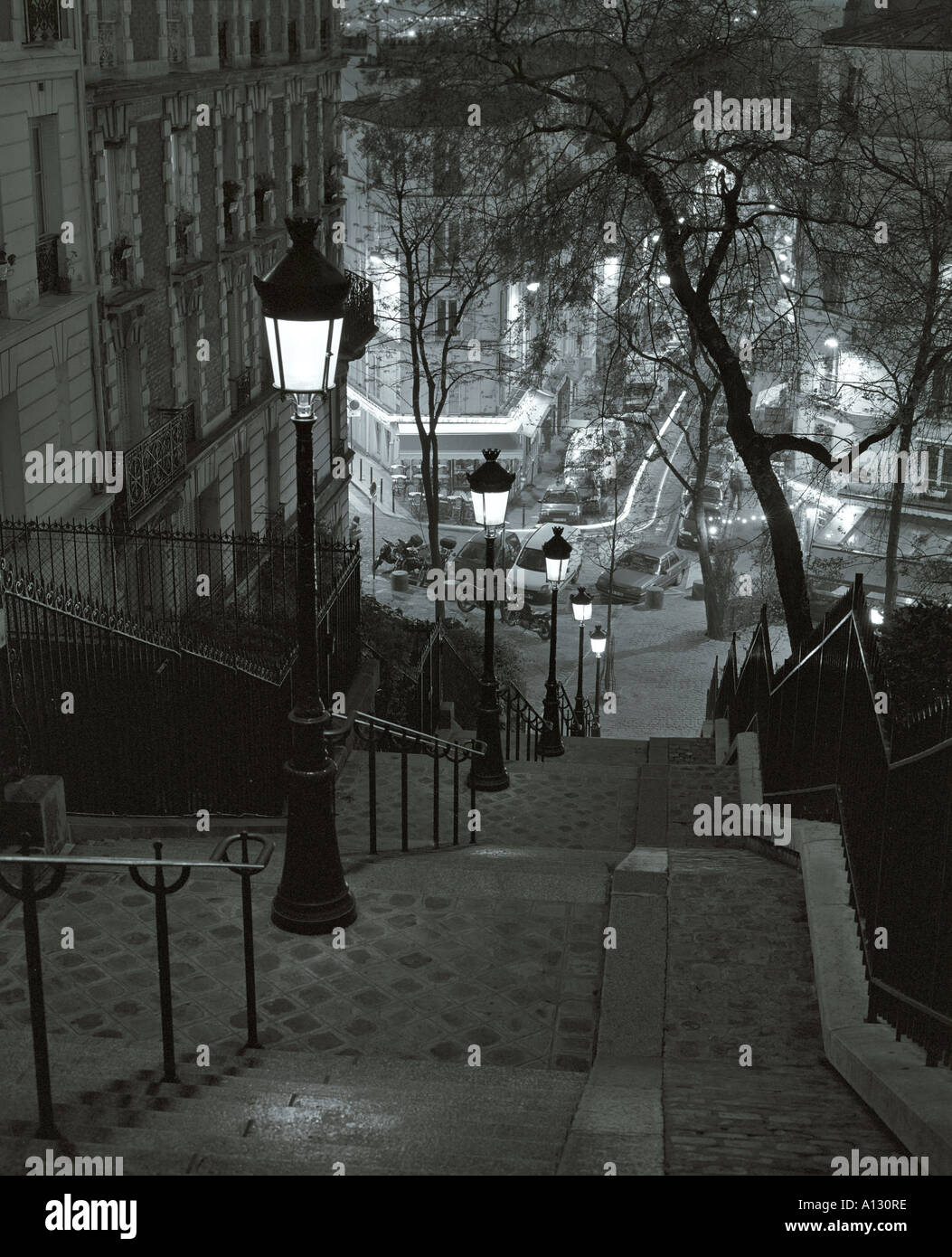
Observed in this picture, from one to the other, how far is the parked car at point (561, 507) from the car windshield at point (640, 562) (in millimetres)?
3643

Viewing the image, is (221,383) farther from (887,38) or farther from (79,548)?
(887,38)

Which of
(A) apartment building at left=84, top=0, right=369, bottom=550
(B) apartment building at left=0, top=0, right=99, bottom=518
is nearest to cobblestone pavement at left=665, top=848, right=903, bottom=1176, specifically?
(B) apartment building at left=0, top=0, right=99, bottom=518

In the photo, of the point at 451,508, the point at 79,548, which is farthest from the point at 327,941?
the point at 451,508

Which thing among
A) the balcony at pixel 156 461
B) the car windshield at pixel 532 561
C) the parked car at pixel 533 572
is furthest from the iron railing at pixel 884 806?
the car windshield at pixel 532 561

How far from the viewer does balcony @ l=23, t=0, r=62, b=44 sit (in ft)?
50.8

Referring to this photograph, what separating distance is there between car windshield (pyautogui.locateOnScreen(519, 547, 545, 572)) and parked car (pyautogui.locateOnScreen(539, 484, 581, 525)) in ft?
15.1

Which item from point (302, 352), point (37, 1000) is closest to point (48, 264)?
point (302, 352)

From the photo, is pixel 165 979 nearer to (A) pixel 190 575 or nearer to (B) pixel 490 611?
(B) pixel 490 611

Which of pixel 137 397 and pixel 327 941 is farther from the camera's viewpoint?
pixel 137 397

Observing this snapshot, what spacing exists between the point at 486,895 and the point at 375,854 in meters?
1.26

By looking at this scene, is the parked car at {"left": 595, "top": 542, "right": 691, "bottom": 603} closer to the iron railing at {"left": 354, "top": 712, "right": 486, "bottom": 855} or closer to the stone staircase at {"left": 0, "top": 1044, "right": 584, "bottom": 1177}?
the iron railing at {"left": 354, "top": 712, "right": 486, "bottom": 855}

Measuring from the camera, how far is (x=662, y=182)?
13.1 m

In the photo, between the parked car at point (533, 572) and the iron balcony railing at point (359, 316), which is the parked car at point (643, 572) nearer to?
the parked car at point (533, 572)

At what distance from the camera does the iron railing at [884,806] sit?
194 inches
